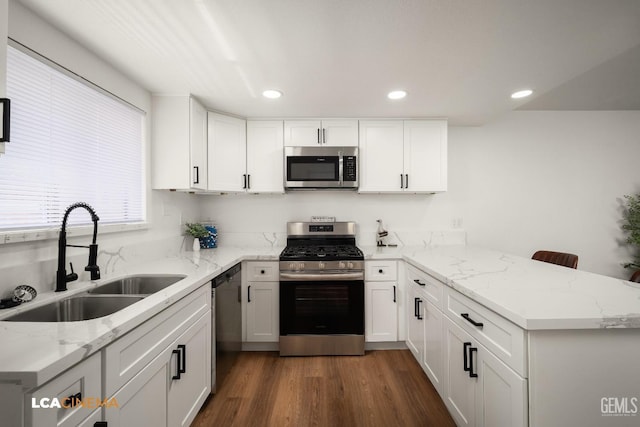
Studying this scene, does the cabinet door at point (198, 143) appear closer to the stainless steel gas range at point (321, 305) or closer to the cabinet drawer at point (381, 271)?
the stainless steel gas range at point (321, 305)

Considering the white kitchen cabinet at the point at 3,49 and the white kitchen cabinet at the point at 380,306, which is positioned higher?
the white kitchen cabinet at the point at 3,49

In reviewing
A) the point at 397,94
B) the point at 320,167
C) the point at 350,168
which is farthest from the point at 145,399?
the point at 397,94

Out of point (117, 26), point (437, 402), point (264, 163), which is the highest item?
point (117, 26)

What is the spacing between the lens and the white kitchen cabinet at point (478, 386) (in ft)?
3.48

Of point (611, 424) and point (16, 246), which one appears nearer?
point (611, 424)

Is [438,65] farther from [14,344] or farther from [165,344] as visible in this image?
[14,344]

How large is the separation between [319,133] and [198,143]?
117 cm

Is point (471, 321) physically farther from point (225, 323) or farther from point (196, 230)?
point (196, 230)

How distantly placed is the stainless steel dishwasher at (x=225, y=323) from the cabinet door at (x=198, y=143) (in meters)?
0.85

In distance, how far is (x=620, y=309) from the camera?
3.43ft

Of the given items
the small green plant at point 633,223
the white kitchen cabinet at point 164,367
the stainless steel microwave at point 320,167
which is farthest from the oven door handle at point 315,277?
the small green plant at point 633,223

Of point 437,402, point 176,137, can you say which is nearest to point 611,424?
point 437,402

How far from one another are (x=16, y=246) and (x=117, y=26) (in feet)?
3.91

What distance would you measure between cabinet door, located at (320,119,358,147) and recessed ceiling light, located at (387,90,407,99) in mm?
579
